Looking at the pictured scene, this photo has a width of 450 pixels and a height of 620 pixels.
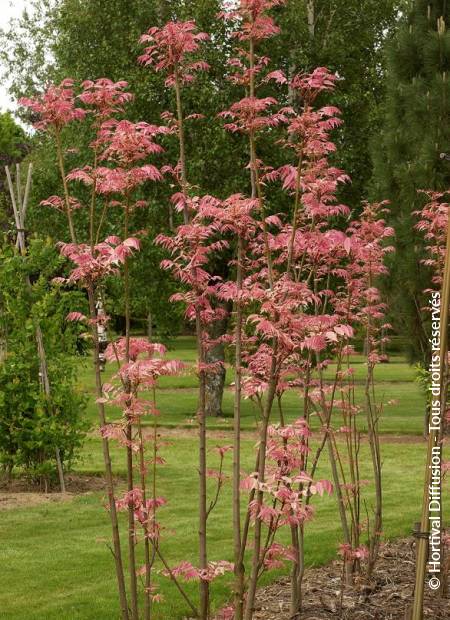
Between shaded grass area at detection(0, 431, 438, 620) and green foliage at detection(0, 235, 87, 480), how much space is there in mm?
695

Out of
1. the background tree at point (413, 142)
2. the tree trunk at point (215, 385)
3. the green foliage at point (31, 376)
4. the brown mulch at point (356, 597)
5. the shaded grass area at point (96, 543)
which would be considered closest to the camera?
the brown mulch at point (356, 597)

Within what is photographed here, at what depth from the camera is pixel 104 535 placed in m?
7.94

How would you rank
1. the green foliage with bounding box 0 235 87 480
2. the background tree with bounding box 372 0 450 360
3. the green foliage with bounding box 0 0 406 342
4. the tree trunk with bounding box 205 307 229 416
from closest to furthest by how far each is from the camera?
the green foliage with bounding box 0 235 87 480 → the background tree with bounding box 372 0 450 360 → the green foliage with bounding box 0 0 406 342 → the tree trunk with bounding box 205 307 229 416

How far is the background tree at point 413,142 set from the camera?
13047 millimetres

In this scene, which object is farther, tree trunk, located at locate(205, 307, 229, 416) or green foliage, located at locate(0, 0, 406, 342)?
tree trunk, located at locate(205, 307, 229, 416)

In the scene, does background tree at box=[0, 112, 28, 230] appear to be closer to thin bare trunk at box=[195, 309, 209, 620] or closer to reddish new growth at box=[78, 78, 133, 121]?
reddish new growth at box=[78, 78, 133, 121]

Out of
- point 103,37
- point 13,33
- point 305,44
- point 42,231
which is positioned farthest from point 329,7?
point 13,33

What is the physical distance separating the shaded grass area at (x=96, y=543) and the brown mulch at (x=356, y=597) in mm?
342

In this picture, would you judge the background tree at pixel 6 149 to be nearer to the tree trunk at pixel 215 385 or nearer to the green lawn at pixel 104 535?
the tree trunk at pixel 215 385

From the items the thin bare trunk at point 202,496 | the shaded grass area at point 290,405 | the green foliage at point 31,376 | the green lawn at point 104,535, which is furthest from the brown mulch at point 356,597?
the shaded grass area at point 290,405

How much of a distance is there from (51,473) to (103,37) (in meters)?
9.67

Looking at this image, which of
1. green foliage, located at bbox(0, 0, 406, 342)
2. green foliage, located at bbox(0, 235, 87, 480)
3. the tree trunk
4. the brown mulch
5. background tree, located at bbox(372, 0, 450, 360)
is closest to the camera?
the brown mulch

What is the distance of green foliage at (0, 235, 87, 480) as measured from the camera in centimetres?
957

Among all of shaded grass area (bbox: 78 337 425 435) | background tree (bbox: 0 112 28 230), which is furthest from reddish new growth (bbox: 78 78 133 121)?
background tree (bbox: 0 112 28 230)
